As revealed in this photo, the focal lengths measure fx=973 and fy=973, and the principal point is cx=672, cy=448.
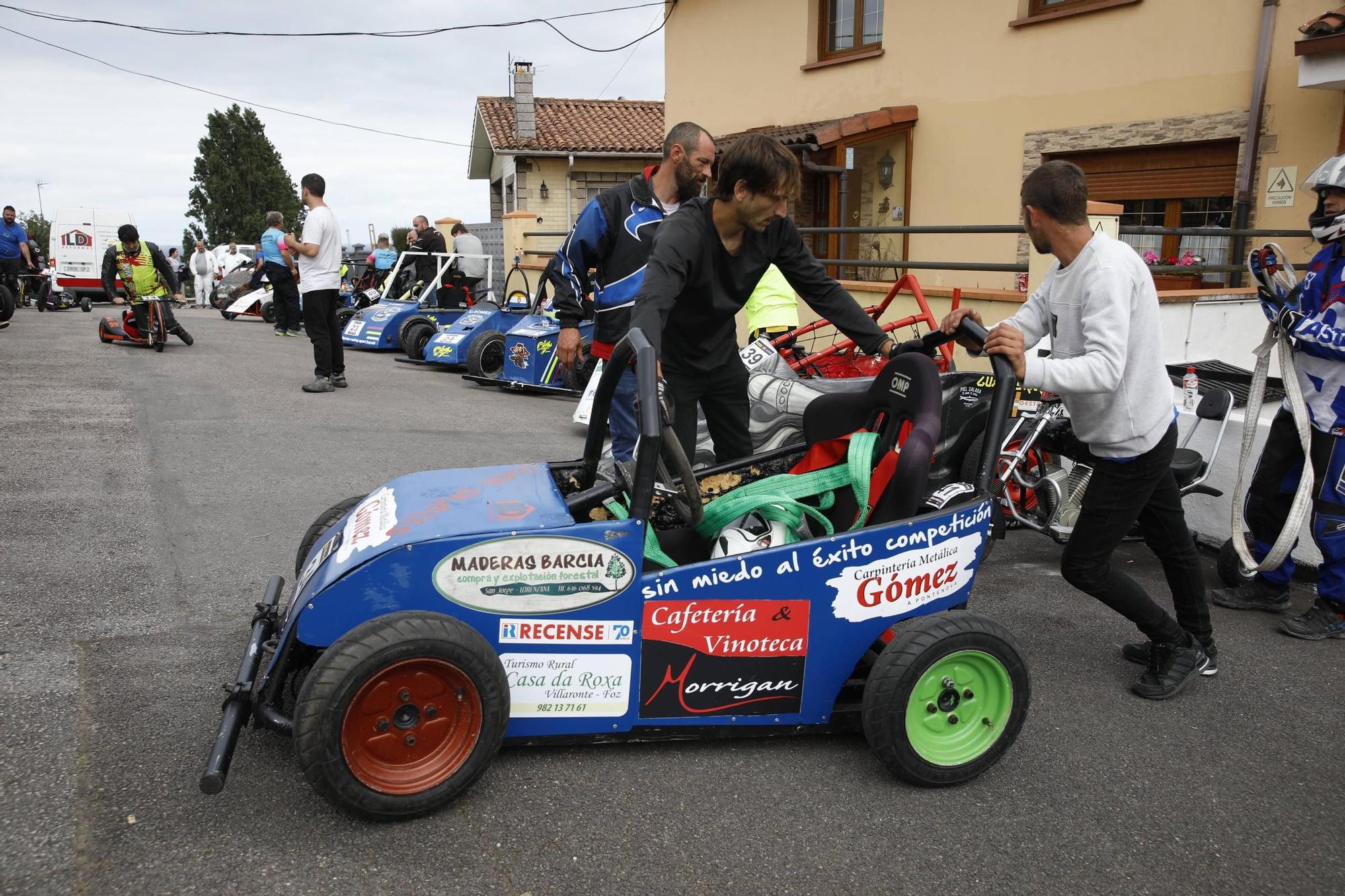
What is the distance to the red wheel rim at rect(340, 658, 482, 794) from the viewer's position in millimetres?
2486

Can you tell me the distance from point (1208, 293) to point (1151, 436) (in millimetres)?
5539

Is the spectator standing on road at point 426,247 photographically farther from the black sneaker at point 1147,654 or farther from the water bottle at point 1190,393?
the black sneaker at point 1147,654

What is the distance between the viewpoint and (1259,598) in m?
4.43

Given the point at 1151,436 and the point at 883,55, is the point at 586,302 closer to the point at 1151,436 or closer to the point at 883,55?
the point at 1151,436

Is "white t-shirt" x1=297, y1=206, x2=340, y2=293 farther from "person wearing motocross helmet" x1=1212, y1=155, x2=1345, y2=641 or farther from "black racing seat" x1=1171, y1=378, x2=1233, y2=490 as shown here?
"person wearing motocross helmet" x1=1212, y1=155, x2=1345, y2=641

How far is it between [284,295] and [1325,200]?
45.4ft

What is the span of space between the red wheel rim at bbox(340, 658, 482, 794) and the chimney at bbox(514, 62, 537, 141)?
27.4 m

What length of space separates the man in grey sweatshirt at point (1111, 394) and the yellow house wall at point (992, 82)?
7184 mm

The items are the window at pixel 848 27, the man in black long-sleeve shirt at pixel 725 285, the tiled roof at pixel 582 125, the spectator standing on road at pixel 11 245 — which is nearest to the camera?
the man in black long-sleeve shirt at pixel 725 285

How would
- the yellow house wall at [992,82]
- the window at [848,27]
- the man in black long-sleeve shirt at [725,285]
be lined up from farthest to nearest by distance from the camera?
the window at [848,27] → the yellow house wall at [992,82] → the man in black long-sleeve shirt at [725,285]

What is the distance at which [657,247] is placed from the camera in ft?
10.9

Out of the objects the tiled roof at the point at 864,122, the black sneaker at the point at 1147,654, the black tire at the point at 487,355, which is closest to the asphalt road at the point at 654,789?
the black sneaker at the point at 1147,654

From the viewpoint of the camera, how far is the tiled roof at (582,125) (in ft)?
90.5

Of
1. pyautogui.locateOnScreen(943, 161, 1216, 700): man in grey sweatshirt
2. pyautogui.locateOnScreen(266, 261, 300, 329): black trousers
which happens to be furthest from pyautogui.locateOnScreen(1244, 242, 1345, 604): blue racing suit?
pyautogui.locateOnScreen(266, 261, 300, 329): black trousers
